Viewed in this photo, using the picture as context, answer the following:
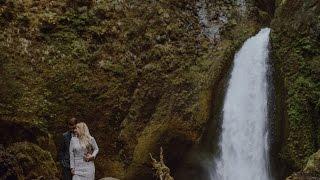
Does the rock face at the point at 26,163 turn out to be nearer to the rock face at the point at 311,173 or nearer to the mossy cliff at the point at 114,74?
the mossy cliff at the point at 114,74

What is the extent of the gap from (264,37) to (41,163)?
6.04 metres

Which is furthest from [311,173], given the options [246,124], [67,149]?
[246,124]

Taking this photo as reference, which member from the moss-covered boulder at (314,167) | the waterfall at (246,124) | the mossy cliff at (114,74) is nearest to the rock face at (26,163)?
the mossy cliff at (114,74)

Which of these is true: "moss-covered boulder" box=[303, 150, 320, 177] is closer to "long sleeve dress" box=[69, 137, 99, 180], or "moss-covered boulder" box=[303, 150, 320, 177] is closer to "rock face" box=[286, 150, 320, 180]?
"rock face" box=[286, 150, 320, 180]

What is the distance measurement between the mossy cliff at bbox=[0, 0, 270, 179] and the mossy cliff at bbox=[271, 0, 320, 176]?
1.47 metres

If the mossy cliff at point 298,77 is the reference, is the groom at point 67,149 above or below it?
below

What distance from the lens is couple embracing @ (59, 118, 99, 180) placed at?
20.8 feet

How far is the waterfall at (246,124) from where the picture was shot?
1050cm

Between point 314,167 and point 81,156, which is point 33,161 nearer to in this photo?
point 81,156

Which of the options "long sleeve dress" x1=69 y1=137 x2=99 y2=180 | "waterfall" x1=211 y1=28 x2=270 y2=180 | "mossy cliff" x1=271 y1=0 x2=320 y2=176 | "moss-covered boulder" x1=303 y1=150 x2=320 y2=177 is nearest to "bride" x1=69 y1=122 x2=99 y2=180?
"long sleeve dress" x1=69 y1=137 x2=99 y2=180

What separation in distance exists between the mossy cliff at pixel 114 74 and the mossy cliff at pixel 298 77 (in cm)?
147

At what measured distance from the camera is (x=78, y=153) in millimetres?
6352

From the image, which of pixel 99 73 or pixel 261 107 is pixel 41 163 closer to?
pixel 99 73

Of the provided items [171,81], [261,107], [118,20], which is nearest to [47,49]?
[118,20]
